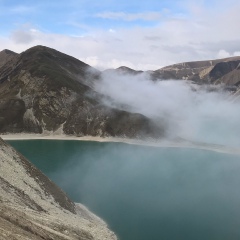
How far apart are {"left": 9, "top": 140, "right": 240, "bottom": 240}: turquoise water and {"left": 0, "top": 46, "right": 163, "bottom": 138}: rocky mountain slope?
26522 millimetres

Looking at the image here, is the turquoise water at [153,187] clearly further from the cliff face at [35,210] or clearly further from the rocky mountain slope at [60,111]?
the rocky mountain slope at [60,111]

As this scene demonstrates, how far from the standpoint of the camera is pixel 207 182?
86688mm

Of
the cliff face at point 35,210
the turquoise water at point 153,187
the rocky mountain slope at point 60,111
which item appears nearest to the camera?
the cliff face at point 35,210

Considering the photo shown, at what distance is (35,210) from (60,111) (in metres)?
132

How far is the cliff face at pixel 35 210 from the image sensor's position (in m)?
39.0

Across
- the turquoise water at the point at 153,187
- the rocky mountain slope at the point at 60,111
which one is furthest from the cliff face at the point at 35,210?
the rocky mountain slope at the point at 60,111

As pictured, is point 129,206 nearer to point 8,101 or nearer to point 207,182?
point 207,182

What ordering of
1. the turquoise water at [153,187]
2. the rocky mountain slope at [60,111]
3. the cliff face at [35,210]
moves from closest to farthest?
the cliff face at [35,210] < the turquoise water at [153,187] < the rocky mountain slope at [60,111]

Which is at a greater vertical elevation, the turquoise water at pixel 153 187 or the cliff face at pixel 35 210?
the cliff face at pixel 35 210

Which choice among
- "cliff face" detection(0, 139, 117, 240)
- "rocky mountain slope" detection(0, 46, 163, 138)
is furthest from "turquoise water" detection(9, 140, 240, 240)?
"rocky mountain slope" detection(0, 46, 163, 138)

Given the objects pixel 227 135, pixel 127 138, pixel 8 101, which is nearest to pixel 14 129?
pixel 8 101

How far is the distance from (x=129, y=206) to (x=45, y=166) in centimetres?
4283

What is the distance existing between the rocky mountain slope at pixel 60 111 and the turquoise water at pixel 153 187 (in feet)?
87.0

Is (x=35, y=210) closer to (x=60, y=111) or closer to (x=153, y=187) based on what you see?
(x=153, y=187)
